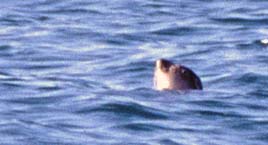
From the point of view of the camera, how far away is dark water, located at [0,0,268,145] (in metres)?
14.0

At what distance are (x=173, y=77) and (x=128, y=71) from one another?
2.16m

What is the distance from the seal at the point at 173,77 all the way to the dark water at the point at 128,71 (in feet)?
0.29

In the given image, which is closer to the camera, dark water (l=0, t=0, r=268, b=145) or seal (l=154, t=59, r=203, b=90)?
dark water (l=0, t=0, r=268, b=145)

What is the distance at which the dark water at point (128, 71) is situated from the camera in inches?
549

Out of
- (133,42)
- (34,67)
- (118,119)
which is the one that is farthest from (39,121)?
(133,42)

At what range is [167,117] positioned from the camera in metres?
14.8

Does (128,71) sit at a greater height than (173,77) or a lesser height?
greater

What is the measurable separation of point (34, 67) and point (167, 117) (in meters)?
3.25

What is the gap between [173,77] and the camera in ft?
51.2

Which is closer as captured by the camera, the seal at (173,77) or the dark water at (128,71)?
the dark water at (128,71)

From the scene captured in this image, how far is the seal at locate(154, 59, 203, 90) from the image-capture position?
1558cm

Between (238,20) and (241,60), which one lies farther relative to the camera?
(238,20)

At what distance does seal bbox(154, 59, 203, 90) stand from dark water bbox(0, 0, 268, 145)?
0.29ft

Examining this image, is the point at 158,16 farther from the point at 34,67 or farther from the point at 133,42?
the point at 34,67
